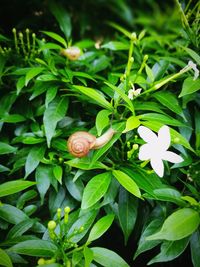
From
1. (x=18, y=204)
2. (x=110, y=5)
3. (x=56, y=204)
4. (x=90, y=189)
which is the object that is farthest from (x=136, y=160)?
(x=110, y=5)

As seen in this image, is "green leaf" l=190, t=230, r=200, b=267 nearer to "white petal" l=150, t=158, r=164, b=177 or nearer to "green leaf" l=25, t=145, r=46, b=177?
"white petal" l=150, t=158, r=164, b=177

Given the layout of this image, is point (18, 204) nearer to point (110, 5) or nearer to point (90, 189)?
point (90, 189)

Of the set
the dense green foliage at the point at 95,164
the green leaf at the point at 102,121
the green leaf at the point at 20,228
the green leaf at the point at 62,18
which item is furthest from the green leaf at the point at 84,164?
the green leaf at the point at 62,18

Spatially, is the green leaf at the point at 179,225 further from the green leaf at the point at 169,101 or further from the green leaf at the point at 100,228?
the green leaf at the point at 169,101

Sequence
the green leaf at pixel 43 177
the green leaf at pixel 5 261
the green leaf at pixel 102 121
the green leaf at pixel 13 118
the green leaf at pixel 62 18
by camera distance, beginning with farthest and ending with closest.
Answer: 1. the green leaf at pixel 62 18
2. the green leaf at pixel 13 118
3. the green leaf at pixel 43 177
4. the green leaf at pixel 102 121
5. the green leaf at pixel 5 261

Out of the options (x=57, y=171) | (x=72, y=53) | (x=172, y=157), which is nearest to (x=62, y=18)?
(x=72, y=53)
